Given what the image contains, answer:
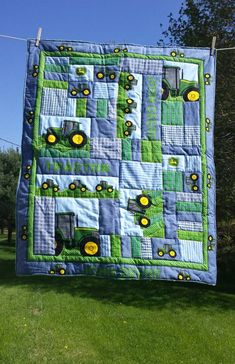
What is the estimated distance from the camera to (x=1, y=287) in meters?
13.5

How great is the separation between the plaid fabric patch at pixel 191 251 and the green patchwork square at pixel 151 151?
2.66 ft

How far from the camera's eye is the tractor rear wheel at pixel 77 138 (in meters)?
4.40

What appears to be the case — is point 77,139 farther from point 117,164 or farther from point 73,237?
point 73,237

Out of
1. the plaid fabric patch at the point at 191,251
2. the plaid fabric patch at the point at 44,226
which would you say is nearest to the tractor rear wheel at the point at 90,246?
the plaid fabric patch at the point at 44,226

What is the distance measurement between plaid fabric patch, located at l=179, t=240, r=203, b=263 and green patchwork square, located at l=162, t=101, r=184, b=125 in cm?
114

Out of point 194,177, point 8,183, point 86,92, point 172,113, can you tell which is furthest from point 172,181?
point 8,183

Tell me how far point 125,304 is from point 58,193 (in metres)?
6.64

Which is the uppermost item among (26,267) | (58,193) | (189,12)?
(189,12)

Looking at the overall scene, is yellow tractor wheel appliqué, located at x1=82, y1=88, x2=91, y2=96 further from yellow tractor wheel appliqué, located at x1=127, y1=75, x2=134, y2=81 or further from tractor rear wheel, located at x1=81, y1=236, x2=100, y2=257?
tractor rear wheel, located at x1=81, y1=236, x2=100, y2=257

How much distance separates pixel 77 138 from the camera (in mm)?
4414

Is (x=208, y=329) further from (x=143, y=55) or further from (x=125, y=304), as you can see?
(x=143, y=55)

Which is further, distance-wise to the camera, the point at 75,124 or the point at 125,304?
the point at 125,304

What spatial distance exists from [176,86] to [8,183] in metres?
23.4

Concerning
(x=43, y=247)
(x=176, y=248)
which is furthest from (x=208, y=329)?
(x=43, y=247)
